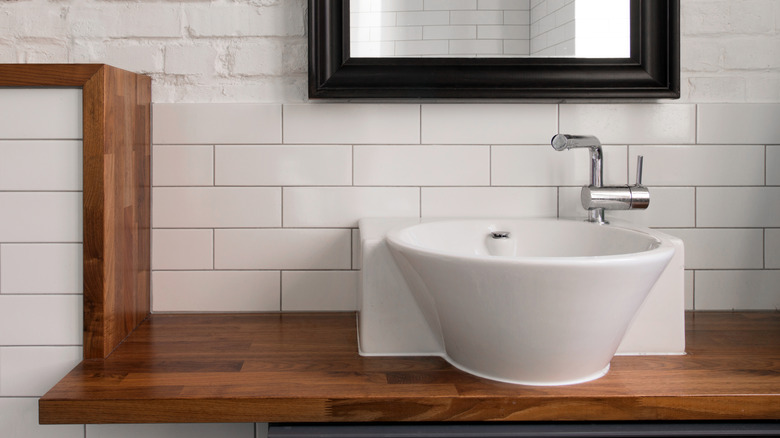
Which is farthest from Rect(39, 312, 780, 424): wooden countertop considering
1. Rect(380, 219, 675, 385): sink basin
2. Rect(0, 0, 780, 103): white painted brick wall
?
Rect(0, 0, 780, 103): white painted brick wall

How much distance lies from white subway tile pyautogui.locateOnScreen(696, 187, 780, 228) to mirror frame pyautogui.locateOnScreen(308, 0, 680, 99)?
0.78 feet

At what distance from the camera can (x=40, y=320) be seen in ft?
3.32

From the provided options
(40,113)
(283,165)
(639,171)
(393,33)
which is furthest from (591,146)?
(40,113)

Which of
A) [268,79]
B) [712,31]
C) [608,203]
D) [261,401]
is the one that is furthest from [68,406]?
[712,31]

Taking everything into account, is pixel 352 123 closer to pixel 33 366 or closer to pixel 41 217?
pixel 41 217

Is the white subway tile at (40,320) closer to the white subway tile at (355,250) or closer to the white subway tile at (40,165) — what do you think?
the white subway tile at (40,165)

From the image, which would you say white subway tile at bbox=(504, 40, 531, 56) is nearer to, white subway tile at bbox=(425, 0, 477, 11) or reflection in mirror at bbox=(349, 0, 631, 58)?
reflection in mirror at bbox=(349, 0, 631, 58)

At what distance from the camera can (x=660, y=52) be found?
126 centimetres

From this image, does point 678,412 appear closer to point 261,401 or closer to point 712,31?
→ point 261,401

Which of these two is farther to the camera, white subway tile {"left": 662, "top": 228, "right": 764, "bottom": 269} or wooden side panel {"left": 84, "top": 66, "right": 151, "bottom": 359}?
white subway tile {"left": 662, "top": 228, "right": 764, "bottom": 269}

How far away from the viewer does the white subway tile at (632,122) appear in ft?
4.26

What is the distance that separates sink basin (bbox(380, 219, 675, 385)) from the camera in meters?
0.78

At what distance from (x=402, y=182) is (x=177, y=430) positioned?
652 mm

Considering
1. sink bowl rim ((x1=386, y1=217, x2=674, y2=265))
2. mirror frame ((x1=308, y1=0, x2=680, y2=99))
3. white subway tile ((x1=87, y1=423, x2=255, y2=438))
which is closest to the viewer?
sink bowl rim ((x1=386, y1=217, x2=674, y2=265))
